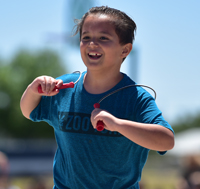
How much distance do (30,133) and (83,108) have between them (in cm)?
3582

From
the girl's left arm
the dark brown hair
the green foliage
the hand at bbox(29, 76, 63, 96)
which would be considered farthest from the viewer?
the green foliage

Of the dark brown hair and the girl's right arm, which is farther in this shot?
the dark brown hair

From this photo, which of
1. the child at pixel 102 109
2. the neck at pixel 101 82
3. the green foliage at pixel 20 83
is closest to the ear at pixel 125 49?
the child at pixel 102 109

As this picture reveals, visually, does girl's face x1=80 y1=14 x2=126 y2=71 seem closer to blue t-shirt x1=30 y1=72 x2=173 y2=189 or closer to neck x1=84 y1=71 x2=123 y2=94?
neck x1=84 y1=71 x2=123 y2=94

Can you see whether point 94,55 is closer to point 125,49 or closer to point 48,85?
point 125,49

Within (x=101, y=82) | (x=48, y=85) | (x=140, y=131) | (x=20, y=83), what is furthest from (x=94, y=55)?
(x=20, y=83)

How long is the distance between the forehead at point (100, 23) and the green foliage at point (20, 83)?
34.8 meters

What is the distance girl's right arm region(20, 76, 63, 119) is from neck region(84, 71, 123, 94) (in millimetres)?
A: 256

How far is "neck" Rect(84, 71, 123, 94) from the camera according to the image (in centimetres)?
268

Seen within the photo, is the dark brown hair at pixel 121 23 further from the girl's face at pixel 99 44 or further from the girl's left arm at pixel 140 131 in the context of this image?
the girl's left arm at pixel 140 131

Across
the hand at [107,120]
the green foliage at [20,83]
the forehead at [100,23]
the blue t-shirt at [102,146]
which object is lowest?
the green foliage at [20,83]

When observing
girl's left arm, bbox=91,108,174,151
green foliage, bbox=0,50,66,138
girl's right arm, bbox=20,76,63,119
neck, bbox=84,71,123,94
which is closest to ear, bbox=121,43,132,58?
neck, bbox=84,71,123,94

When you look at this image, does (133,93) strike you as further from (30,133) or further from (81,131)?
(30,133)

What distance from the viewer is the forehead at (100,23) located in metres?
2.60
